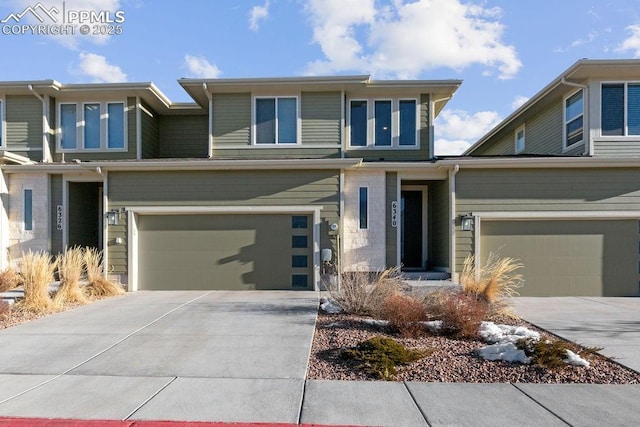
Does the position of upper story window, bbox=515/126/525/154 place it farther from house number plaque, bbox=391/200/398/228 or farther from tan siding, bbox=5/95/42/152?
tan siding, bbox=5/95/42/152

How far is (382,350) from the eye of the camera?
5.55 meters

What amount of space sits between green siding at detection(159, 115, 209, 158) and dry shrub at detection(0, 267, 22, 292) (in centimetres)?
624

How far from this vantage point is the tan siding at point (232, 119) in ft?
42.9

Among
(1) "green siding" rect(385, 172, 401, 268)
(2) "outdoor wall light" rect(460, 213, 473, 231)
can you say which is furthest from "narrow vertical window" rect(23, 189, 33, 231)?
(2) "outdoor wall light" rect(460, 213, 473, 231)

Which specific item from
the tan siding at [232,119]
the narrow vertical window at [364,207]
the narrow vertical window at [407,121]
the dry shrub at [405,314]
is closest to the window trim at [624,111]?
the narrow vertical window at [407,121]

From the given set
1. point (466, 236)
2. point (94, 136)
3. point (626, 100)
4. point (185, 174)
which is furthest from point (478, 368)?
point (94, 136)

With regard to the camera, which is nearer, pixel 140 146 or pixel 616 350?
pixel 616 350

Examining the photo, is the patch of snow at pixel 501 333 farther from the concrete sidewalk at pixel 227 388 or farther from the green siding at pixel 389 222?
the green siding at pixel 389 222

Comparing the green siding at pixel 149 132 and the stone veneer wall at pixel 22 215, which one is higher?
the green siding at pixel 149 132

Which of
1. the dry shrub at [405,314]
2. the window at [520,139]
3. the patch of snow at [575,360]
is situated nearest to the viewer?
the patch of snow at [575,360]

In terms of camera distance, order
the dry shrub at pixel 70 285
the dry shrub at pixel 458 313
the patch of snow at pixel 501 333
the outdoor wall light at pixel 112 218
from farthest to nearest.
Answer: the outdoor wall light at pixel 112 218 < the dry shrub at pixel 70 285 < the dry shrub at pixel 458 313 < the patch of snow at pixel 501 333

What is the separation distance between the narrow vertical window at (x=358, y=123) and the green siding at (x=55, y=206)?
29.6 feet

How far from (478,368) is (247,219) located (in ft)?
25.4

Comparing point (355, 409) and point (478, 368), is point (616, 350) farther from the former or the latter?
point (355, 409)
